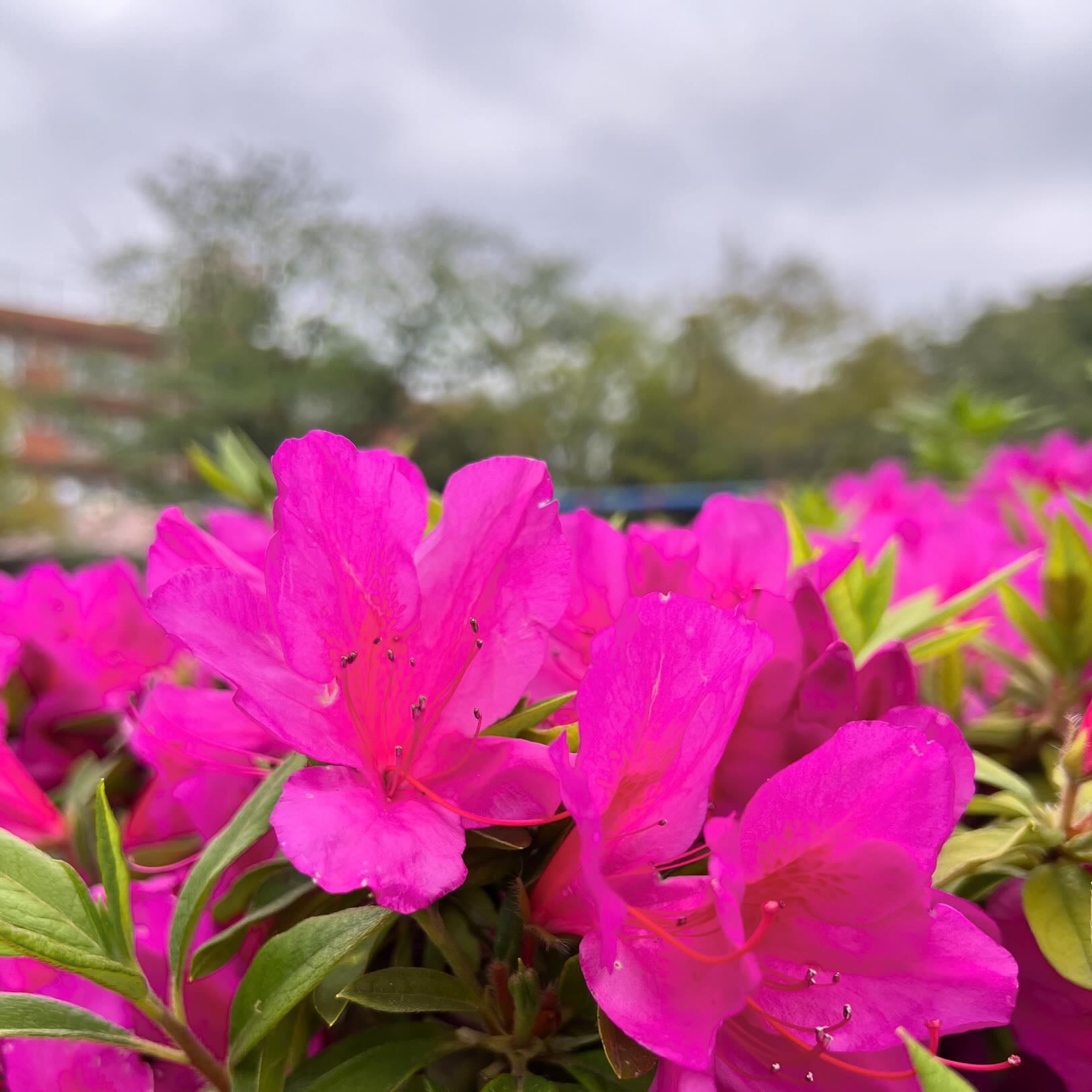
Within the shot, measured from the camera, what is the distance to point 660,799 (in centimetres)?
37

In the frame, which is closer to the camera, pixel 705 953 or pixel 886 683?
pixel 705 953

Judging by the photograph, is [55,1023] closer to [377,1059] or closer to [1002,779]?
[377,1059]

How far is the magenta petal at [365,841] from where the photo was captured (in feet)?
1.08

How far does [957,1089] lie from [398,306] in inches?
1097

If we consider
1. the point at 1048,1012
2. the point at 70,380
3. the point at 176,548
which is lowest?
the point at 70,380

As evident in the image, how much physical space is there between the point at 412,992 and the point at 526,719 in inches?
4.8

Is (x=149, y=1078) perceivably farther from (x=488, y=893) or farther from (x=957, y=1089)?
(x=957, y=1089)

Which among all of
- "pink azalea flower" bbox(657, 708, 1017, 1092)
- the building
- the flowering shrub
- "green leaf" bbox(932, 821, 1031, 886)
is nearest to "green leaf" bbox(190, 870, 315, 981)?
the flowering shrub

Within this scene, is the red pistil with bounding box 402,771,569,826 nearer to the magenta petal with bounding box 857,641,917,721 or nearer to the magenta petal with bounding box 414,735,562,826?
the magenta petal with bounding box 414,735,562,826

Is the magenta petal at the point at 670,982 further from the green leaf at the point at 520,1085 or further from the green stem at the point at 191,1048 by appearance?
the green stem at the point at 191,1048

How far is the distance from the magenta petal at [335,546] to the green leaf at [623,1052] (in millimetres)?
179

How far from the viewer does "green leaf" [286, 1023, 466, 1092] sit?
15.4 inches

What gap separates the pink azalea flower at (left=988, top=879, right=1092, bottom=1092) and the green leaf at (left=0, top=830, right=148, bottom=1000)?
0.41 metres

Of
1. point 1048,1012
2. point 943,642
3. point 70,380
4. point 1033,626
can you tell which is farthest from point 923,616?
point 70,380
